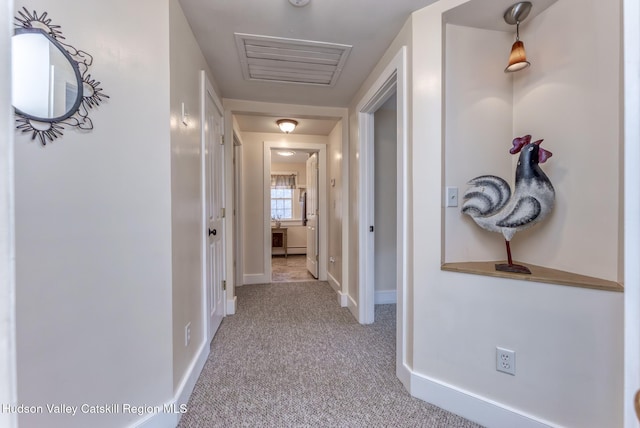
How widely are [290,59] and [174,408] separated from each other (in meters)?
2.34

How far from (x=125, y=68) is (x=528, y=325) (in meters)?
2.20

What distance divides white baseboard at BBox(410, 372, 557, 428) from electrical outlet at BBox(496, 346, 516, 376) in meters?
0.18

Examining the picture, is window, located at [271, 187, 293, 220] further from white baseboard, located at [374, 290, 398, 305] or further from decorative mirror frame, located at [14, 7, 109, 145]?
decorative mirror frame, located at [14, 7, 109, 145]

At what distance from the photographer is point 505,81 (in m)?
1.59

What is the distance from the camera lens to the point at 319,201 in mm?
4152

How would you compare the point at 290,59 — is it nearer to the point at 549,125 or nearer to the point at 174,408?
the point at 549,125

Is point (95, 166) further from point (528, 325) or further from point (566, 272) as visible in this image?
point (566, 272)

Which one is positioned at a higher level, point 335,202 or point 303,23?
point 303,23

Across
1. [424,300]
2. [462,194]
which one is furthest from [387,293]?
[462,194]

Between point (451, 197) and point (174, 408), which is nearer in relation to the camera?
point (174, 408)

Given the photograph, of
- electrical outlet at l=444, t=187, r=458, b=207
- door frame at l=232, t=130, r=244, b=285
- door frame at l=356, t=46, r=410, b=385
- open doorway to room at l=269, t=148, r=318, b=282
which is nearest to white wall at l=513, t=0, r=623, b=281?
electrical outlet at l=444, t=187, r=458, b=207

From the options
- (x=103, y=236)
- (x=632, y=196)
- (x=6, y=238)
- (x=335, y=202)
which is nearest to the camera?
(x=6, y=238)

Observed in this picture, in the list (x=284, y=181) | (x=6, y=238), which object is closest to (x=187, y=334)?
(x=6, y=238)

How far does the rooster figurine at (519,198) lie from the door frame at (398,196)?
40 centimetres
